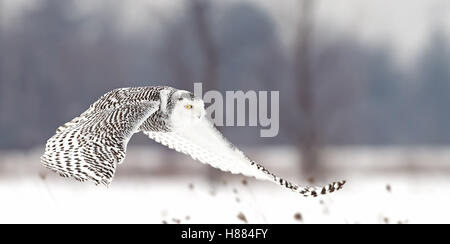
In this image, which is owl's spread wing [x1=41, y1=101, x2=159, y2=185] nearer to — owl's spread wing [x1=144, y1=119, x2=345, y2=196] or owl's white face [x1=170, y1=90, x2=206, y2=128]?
owl's white face [x1=170, y1=90, x2=206, y2=128]

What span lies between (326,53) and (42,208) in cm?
654

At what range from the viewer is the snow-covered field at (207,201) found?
5.29m

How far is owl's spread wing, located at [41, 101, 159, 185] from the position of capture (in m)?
3.43

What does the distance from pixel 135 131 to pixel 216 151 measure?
61cm

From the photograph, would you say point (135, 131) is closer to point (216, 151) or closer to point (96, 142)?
point (96, 142)

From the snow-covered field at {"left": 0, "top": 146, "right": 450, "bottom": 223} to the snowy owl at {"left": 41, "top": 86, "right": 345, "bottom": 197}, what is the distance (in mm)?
212

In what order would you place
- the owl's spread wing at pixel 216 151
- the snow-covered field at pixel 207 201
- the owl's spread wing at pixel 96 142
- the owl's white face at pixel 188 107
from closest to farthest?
the owl's spread wing at pixel 96 142 < the owl's spread wing at pixel 216 151 < the owl's white face at pixel 188 107 < the snow-covered field at pixel 207 201

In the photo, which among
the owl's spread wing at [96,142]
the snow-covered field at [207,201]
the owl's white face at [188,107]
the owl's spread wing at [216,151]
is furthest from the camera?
the snow-covered field at [207,201]

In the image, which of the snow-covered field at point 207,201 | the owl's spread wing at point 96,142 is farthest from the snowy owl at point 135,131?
the snow-covered field at point 207,201

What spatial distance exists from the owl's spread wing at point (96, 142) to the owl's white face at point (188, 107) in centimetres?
14

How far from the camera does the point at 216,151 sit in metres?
4.24

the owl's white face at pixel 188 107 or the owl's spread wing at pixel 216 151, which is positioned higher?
the owl's white face at pixel 188 107

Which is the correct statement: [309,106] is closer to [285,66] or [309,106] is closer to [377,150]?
[285,66]

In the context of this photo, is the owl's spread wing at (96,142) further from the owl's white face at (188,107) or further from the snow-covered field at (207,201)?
the snow-covered field at (207,201)
